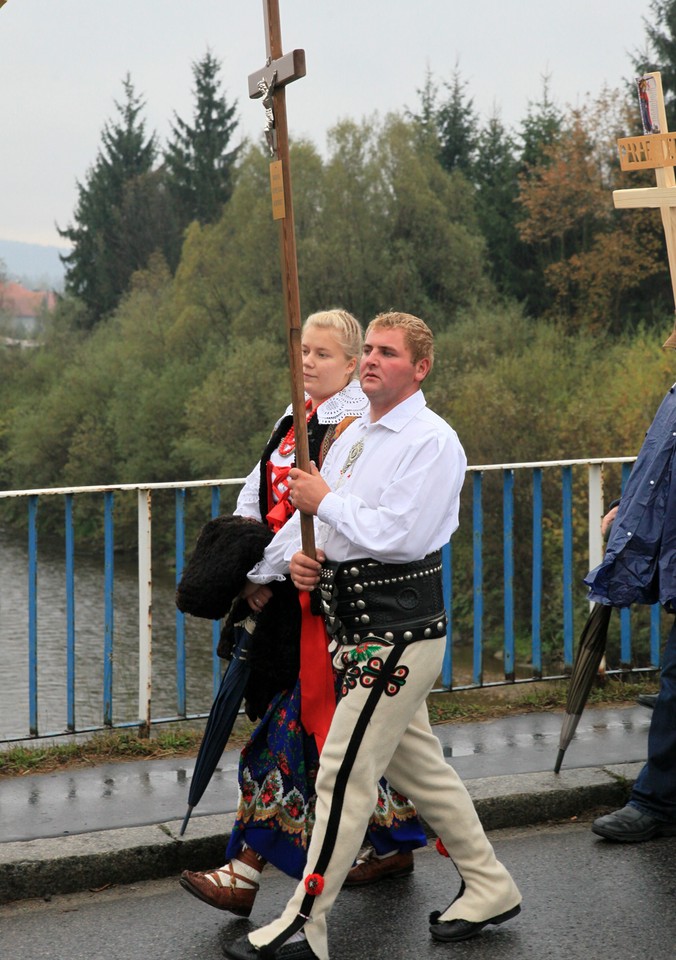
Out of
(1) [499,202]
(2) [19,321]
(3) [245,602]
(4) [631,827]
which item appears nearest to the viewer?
(3) [245,602]

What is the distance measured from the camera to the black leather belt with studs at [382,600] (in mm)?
3635

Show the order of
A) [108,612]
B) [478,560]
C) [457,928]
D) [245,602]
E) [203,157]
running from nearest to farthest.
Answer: [457,928] < [245,602] < [108,612] < [478,560] < [203,157]

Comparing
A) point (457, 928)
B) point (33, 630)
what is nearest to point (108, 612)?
point (33, 630)

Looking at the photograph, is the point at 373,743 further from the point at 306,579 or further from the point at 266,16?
the point at 266,16

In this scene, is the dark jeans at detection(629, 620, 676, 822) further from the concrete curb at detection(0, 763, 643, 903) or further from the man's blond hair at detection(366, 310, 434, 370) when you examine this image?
the man's blond hair at detection(366, 310, 434, 370)

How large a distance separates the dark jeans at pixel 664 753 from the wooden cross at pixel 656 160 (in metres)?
1.31

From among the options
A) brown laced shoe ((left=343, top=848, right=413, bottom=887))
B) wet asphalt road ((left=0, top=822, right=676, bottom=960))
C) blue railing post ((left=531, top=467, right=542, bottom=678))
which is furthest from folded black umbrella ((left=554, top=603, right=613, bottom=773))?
blue railing post ((left=531, top=467, right=542, bottom=678))

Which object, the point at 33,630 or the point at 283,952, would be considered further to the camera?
the point at 33,630

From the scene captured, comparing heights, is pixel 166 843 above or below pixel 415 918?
above

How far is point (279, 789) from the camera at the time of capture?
4.01 meters

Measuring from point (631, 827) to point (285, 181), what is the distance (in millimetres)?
2445

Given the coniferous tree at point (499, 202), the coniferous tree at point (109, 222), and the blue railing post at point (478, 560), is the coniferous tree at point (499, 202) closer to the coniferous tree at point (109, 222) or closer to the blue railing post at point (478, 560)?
the coniferous tree at point (109, 222)

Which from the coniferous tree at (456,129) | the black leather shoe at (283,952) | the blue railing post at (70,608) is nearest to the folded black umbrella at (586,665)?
the black leather shoe at (283,952)

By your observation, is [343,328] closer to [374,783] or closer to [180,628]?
[374,783]
